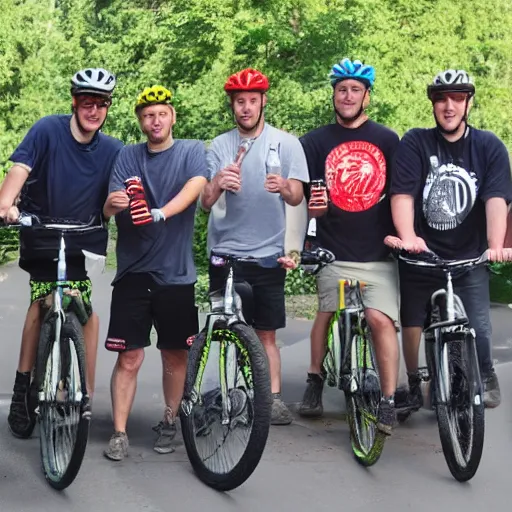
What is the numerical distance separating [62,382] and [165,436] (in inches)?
35.5

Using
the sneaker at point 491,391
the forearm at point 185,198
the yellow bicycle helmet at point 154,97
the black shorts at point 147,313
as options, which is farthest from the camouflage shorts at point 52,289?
the sneaker at point 491,391

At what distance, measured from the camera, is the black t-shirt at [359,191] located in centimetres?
661

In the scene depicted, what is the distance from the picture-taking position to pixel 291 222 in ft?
21.6

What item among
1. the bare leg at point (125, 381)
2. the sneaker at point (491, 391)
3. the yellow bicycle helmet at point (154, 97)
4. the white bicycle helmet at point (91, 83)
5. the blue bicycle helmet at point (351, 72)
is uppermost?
the blue bicycle helmet at point (351, 72)

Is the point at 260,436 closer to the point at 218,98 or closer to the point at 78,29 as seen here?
the point at 218,98

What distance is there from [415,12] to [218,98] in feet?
27.9

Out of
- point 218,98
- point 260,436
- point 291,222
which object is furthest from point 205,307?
point 260,436

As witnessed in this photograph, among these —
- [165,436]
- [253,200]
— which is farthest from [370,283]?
[165,436]

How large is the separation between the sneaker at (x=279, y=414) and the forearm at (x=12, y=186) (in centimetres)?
203

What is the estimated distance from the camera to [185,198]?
603 cm

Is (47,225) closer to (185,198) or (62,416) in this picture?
(185,198)

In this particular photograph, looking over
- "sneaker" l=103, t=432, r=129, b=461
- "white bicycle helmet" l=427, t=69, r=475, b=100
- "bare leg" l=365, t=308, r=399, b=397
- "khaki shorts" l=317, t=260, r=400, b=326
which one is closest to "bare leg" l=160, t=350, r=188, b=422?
"sneaker" l=103, t=432, r=129, b=461

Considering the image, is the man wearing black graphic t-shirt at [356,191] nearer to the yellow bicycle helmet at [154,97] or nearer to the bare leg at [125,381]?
the yellow bicycle helmet at [154,97]

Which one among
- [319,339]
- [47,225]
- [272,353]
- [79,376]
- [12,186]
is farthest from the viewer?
[319,339]
